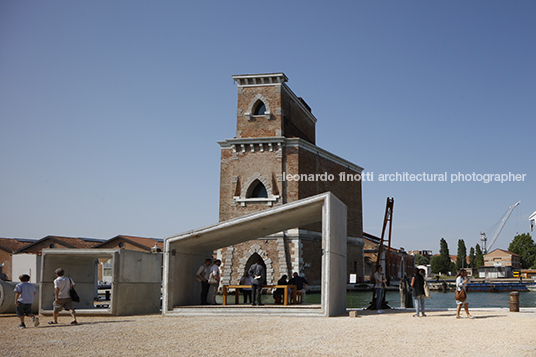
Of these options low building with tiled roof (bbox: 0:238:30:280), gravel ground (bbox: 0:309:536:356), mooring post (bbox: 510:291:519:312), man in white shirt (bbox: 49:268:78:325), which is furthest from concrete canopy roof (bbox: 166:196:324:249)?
low building with tiled roof (bbox: 0:238:30:280)

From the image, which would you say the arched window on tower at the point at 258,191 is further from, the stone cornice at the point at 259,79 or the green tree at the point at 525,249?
the green tree at the point at 525,249

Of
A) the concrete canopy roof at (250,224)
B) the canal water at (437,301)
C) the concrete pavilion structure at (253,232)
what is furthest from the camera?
the canal water at (437,301)

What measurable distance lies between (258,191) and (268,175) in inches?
72.5

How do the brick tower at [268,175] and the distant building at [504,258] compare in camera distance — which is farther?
the distant building at [504,258]

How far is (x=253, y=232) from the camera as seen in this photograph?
19375 mm

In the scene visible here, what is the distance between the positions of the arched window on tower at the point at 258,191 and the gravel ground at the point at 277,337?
27647 millimetres

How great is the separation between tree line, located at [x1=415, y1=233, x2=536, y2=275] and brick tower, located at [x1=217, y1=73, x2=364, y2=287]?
74.9 meters

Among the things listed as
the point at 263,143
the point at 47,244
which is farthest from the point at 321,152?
the point at 47,244

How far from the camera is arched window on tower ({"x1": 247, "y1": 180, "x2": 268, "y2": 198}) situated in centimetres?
4306

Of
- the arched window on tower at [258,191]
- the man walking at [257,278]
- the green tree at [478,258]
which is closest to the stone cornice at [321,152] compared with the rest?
the arched window on tower at [258,191]

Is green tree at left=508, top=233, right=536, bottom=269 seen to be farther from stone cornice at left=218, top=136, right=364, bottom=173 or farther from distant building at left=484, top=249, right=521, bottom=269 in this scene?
stone cornice at left=218, top=136, right=364, bottom=173

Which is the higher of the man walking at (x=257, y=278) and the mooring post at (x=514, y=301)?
the man walking at (x=257, y=278)

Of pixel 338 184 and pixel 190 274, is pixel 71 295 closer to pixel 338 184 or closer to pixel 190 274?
pixel 190 274

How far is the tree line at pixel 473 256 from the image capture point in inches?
4375
